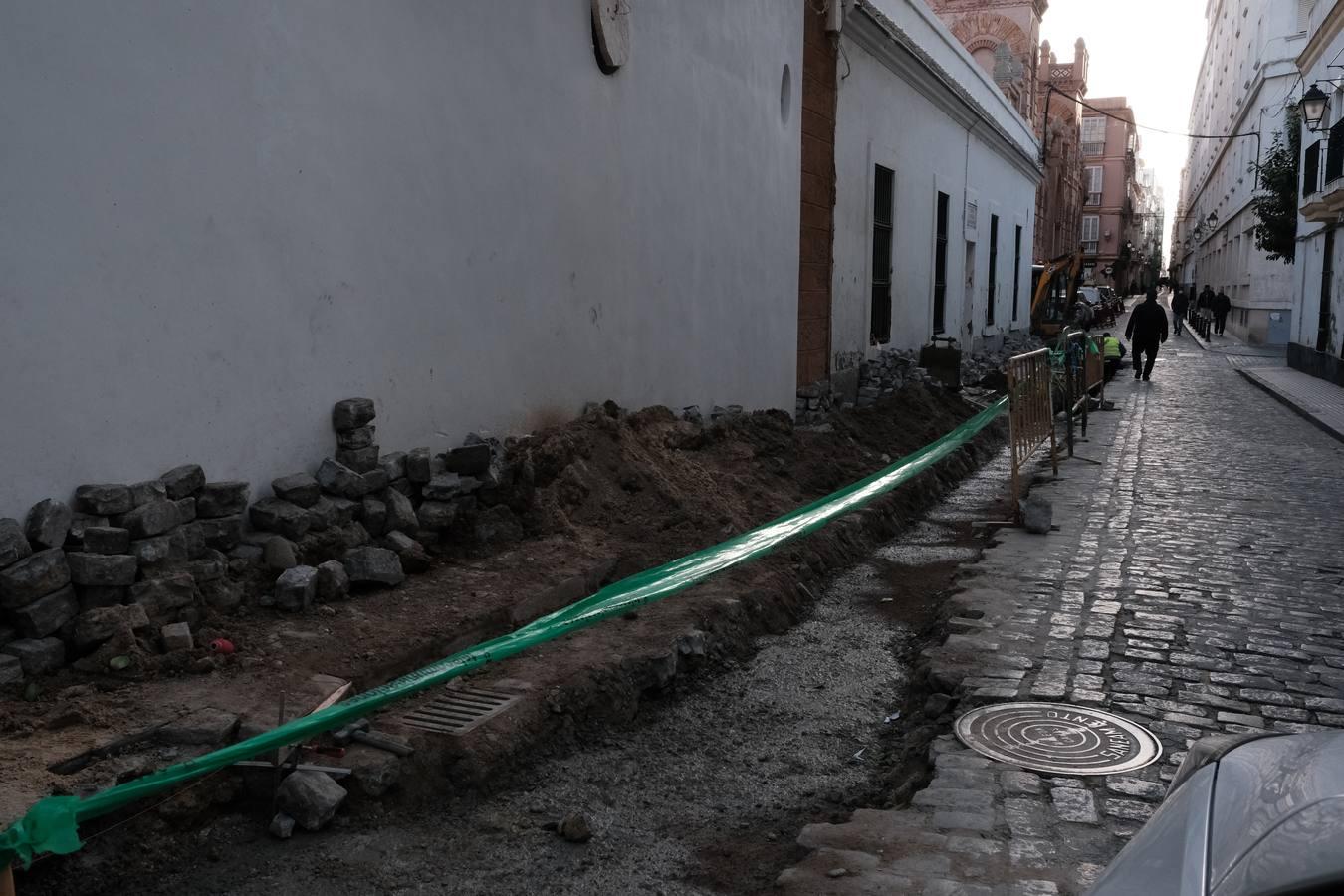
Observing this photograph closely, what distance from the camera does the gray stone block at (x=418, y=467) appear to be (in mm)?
5961

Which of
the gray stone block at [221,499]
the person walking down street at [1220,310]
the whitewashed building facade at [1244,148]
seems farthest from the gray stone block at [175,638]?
the person walking down street at [1220,310]

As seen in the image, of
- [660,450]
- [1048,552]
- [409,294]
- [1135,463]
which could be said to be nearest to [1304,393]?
[1135,463]

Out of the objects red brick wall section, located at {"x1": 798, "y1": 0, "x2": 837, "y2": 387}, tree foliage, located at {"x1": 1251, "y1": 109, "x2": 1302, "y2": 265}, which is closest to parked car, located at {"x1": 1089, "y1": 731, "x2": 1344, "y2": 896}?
red brick wall section, located at {"x1": 798, "y1": 0, "x2": 837, "y2": 387}

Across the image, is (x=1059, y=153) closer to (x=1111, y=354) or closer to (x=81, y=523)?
(x=1111, y=354)

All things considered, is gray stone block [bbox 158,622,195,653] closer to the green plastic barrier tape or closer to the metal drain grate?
the green plastic barrier tape

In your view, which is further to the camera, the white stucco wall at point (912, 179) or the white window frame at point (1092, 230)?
the white window frame at point (1092, 230)

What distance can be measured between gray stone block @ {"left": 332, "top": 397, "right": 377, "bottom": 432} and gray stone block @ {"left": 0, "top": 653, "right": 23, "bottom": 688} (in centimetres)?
201

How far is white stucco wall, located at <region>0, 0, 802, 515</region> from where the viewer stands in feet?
13.4

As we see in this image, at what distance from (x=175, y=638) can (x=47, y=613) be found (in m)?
0.44

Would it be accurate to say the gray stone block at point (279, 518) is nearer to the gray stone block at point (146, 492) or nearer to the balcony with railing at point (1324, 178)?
the gray stone block at point (146, 492)

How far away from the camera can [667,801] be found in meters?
3.91

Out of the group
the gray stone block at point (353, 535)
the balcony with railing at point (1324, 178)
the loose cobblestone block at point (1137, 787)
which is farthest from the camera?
the balcony with railing at point (1324, 178)

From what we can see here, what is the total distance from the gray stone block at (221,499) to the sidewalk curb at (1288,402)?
1248cm

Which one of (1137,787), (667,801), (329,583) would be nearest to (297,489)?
(329,583)
